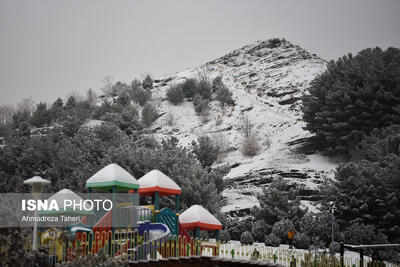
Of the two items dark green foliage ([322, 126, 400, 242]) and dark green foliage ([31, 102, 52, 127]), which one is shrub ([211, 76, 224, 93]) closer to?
dark green foliage ([31, 102, 52, 127])

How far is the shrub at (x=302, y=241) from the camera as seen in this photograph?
18.4 metres

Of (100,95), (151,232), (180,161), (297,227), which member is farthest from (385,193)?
(100,95)

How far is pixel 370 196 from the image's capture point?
65.9 ft

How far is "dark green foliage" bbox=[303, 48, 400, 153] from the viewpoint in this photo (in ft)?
93.8

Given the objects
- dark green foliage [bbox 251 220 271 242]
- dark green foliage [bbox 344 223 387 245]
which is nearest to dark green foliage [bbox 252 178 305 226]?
dark green foliage [bbox 251 220 271 242]

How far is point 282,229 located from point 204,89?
2631 cm

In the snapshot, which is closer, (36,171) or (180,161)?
(180,161)

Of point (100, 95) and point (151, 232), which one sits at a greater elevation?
point (100, 95)

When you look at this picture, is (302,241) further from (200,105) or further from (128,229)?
(200,105)

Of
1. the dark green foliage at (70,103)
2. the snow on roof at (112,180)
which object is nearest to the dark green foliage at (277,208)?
the snow on roof at (112,180)

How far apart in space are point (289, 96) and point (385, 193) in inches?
790

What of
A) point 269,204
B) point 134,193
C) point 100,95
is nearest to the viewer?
point 134,193

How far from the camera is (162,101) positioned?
4394cm

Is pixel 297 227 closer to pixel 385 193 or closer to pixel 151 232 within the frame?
pixel 385 193
